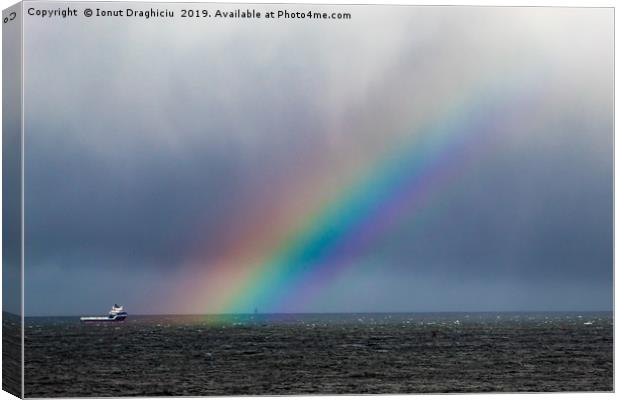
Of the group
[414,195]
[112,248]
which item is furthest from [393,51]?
[112,248]

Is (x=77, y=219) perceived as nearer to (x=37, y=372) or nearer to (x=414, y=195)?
(x=37, y=372)

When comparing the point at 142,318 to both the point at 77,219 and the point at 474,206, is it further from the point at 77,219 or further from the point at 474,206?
the point at 474,206

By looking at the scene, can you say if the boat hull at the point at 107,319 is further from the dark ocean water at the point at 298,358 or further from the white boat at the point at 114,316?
the dark ocean water at the point at 298,358

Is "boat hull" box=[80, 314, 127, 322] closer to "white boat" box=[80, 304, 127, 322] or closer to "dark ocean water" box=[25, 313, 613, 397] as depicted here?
"white boat" box=[80, 304, 127, 322]

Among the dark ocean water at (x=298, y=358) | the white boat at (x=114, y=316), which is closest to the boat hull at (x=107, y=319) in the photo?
the white boat at (x=114, y=316)

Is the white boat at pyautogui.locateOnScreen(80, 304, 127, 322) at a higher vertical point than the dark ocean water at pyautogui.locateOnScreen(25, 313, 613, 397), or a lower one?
higher

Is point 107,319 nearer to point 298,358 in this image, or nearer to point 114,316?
point 114,316

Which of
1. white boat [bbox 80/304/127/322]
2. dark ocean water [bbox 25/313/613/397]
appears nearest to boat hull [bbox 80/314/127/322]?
white boat [bbox 80/304/127/322]

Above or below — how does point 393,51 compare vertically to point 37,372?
above
